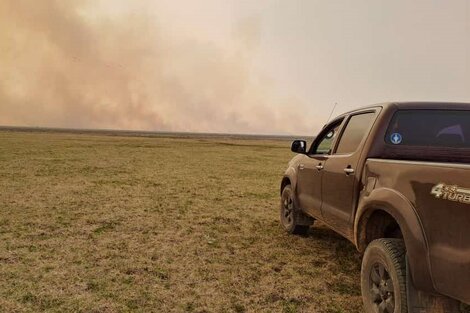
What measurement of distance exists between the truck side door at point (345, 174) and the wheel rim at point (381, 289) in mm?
711

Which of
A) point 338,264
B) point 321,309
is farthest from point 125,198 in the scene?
point 321,309

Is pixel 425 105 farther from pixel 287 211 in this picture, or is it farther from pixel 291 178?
pixel 287 211

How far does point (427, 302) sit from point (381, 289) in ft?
1.72

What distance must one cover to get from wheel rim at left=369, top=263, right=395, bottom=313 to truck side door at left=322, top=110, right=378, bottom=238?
2.33ft

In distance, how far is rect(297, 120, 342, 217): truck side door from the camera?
17.6 feet

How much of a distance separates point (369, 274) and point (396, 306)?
521 mm

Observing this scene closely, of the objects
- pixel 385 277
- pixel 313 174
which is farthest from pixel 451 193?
pixel 313 174

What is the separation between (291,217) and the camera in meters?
6.82

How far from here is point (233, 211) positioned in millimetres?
8820

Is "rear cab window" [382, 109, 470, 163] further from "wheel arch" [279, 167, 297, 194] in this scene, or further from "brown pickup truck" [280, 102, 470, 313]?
"wheel arch" [279, 167, 297, 194]

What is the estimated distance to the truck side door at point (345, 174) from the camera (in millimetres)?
4242

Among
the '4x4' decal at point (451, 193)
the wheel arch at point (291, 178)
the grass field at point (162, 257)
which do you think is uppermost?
the '4x4' decal at point (451, 193)

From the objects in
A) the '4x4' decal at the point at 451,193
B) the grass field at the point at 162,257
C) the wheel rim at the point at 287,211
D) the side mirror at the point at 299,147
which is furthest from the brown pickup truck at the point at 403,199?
the wheel rim at the point at 287,211

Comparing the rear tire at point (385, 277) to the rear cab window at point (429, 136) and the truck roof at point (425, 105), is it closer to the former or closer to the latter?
the rear cab window at point (429, 136)
